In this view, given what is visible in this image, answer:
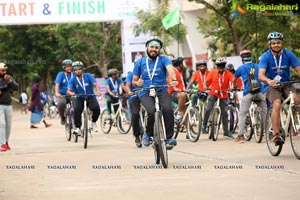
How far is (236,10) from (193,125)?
17.7 ft

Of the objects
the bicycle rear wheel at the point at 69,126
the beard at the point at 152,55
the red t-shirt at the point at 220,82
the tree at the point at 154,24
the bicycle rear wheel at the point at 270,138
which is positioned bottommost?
the bicycle rear wheel at the point at 69,126

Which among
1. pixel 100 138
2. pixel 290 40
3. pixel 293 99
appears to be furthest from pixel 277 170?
pixel 290 40

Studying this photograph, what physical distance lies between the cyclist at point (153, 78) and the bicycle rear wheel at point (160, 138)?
0.35m

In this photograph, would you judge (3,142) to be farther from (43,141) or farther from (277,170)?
(277,170)

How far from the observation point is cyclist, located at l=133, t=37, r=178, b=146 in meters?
11.8

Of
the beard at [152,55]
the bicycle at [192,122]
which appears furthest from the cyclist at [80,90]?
the beard at [152,55]

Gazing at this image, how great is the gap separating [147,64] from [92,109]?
477 centimetres

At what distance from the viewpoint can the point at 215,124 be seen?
16812 mm

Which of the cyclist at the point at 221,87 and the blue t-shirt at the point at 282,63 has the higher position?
the blue t-shirt at the point at 282,63

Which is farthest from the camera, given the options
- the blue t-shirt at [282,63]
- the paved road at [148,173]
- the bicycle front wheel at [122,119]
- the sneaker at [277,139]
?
the bicycle front wheel at [122,119]

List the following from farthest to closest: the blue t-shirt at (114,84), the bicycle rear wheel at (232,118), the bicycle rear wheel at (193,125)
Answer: the blue t-shirt at (114,84) → the bicycle rear wheel at (232,118) → the bicycle rear wheel at (193,125)

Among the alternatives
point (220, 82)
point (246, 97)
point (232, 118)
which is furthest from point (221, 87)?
point (246, 97)

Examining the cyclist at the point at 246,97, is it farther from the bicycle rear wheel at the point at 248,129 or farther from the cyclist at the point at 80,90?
the cyclist at the point at 80,90

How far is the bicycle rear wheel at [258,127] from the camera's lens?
15.2 metres
